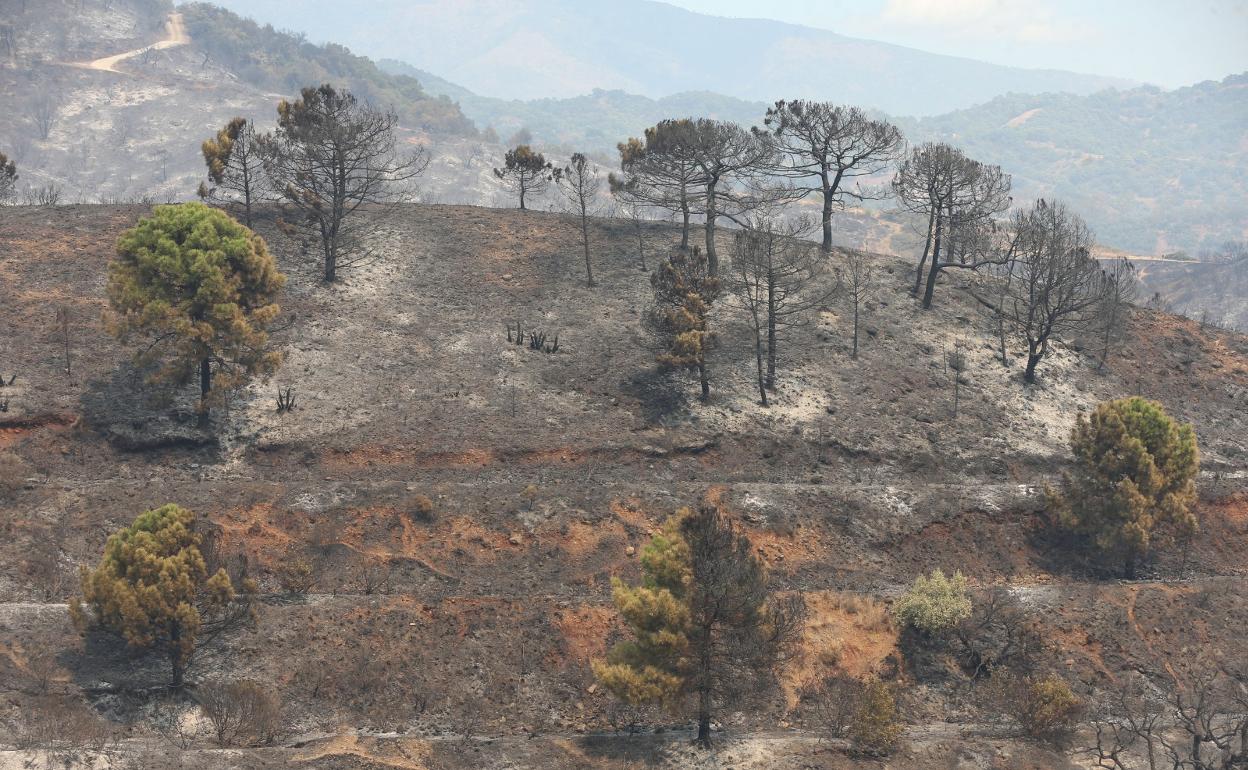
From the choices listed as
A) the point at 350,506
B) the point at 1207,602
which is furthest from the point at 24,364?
the point at 1207,602

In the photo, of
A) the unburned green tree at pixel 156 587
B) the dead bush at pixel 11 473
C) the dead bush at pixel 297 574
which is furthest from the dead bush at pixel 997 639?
the dead bush at pixel 11 473

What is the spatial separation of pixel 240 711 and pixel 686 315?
93.8 feet

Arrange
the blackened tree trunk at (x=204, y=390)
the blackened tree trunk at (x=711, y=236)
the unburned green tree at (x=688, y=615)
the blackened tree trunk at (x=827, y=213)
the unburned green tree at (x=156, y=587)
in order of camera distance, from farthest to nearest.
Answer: the blackened tree trunk at (x=827, y=213) → the blackened tree trunk at (x=711, y=236) → the blackened tree trunk at (x=204, y=390) → the unburned green tree at (x=156, y=587) → the unburned green tree at (x=688, y=615)

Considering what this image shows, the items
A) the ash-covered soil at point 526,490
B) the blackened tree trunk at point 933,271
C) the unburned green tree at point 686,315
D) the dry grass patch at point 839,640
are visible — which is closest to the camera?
the ash-covered soil at point 526,490

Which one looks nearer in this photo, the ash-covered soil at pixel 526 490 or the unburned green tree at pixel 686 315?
the ash-covered soil at pixel 526 490

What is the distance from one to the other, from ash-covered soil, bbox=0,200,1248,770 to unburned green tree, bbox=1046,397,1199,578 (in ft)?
6.19

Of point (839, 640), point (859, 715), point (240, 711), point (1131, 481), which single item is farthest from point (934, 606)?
point (240, 711)

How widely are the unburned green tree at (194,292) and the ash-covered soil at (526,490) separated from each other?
2.73 metres

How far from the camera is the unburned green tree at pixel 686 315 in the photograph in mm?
50719

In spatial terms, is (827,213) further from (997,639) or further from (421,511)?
(421,511)

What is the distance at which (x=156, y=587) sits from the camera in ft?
101

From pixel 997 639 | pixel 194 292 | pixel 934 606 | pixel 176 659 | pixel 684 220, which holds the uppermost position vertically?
pixel 684 220

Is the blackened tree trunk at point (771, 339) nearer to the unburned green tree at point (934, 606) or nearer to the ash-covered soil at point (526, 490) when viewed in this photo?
the ash-covered soil at point (526, 490)

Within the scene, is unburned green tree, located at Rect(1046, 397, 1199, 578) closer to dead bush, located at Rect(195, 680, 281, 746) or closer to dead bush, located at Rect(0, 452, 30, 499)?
dead bush, located at Rect(195, 680, 281, 746)
